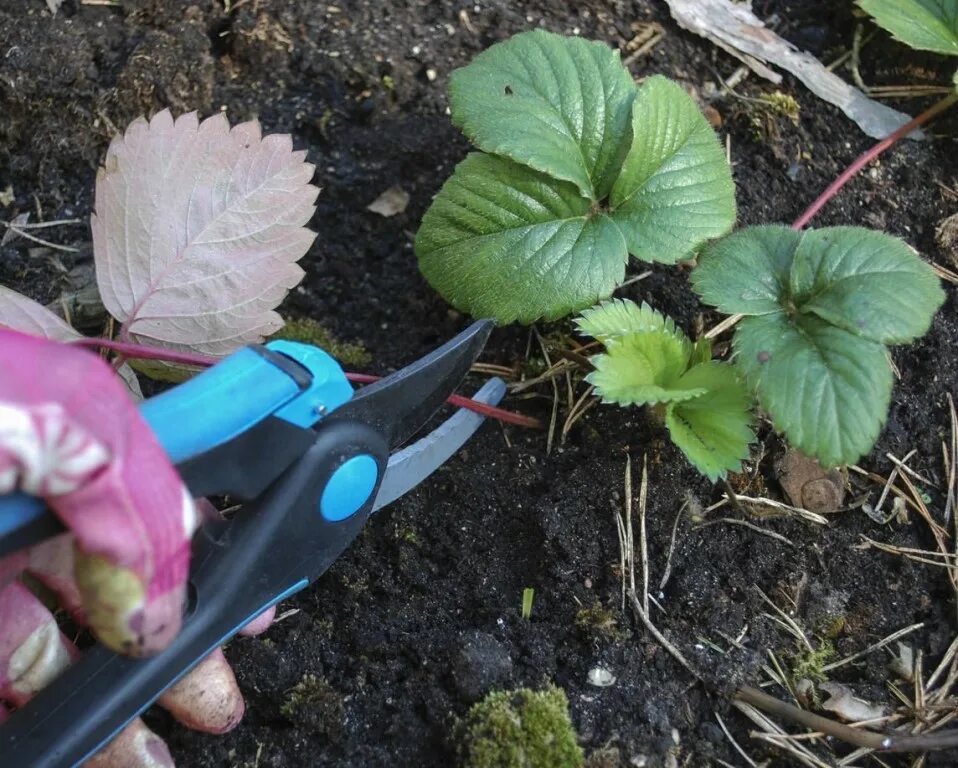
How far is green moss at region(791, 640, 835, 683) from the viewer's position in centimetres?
148

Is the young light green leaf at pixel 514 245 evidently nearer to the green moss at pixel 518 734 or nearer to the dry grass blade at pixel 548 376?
the dry grass blade at pixel 548 376

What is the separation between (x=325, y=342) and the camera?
5.71ft

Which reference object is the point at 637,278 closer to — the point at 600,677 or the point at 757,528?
the point at 757,528

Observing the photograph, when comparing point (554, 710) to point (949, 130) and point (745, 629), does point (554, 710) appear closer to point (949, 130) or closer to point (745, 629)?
point (745, 629)

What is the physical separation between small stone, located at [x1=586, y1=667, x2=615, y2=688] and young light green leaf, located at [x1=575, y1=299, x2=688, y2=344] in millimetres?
520

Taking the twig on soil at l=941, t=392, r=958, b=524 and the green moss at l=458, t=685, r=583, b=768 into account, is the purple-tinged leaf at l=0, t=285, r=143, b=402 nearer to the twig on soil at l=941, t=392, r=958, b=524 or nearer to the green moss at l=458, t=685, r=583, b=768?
the green moss at l=458, t=685, r=583, b=768

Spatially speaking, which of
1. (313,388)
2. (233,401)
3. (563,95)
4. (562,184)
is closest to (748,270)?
(562,184)

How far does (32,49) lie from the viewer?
185cm

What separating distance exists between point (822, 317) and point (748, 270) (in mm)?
153

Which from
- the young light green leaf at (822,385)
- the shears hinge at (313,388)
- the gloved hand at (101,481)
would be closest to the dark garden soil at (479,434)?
the young light green leaf at (822,385)

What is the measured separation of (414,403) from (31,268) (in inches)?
35.7

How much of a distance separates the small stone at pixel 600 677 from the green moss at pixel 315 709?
38 centimetres

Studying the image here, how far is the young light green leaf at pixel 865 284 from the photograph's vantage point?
145 centimetres

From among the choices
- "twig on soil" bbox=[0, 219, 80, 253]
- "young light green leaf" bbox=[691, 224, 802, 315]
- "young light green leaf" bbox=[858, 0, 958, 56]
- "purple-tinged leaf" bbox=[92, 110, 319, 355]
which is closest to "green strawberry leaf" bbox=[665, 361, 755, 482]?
"young light green leaf" bbox=[691, 224, 802, 315]
